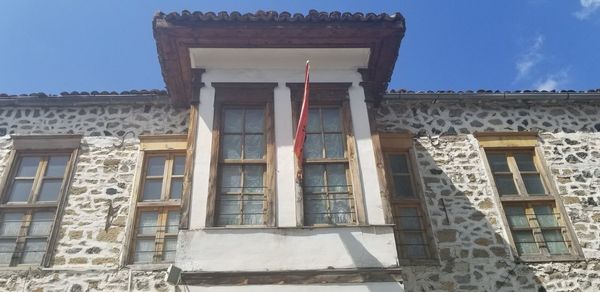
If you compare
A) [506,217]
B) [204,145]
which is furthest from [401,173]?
[204,145]

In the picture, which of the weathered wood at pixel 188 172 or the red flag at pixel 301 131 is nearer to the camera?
the weathered wood at pixel 188 172

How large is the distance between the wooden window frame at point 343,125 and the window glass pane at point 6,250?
4001 millimetres

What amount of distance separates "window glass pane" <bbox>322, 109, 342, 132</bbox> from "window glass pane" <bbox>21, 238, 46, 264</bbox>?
4.12m

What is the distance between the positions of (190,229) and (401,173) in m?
3.45

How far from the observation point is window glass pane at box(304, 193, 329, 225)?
19.3ft

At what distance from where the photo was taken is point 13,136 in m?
7.68

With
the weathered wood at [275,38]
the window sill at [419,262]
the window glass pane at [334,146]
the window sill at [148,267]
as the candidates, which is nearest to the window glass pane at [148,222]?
the window sill at [148,267]

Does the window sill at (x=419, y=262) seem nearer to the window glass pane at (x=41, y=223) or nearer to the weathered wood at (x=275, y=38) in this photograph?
the weathered wood at (x=275, y=38)

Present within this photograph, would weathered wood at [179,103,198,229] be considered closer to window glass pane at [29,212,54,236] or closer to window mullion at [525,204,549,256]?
window glass pane at [29,212,54,236]

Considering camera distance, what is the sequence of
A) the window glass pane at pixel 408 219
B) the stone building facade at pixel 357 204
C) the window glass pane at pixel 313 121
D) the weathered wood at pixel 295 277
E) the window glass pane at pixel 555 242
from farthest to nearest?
the window glass pane at pixel 408 219
the window glass pane at pixel 555 242
the window glass pane at pixel 313 121
the stone building facade at pixel 357 204
the weathered wood at pixel 295 277

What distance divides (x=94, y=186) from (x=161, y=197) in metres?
1.00

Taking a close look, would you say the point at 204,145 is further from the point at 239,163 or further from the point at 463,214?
the point at 463,214

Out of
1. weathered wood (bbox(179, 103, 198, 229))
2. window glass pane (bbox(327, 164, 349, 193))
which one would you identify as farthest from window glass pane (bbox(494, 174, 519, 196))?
weathered wood (bbox(179, 103, 198, 229))

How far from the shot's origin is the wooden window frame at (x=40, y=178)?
266 inches
